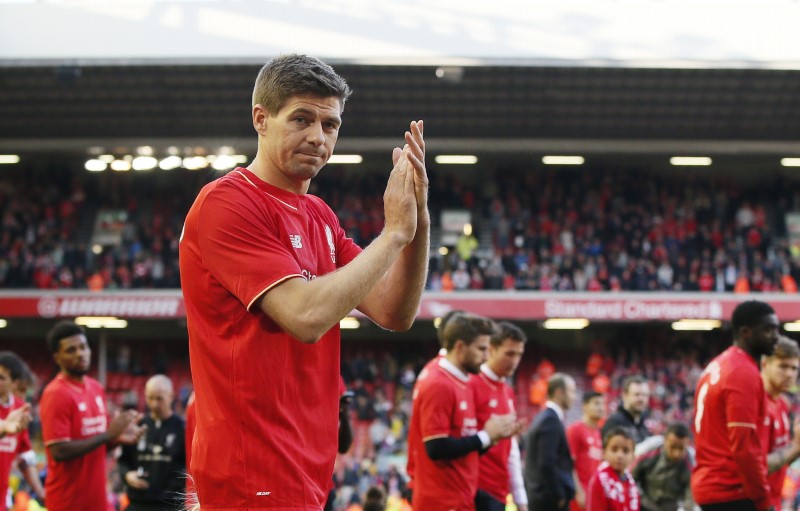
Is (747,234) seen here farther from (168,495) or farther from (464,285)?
(168,495)

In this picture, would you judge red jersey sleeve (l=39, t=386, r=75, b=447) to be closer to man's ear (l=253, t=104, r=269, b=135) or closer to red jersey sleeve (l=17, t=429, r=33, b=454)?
red jersey sleeve (l=17, t=429, r=33, b=454)

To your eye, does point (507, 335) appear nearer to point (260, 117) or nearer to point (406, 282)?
point (406, 282)

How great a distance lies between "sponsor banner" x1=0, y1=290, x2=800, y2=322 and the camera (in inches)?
1019

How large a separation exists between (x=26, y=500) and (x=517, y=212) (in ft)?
59.4

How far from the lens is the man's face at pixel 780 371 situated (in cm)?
743

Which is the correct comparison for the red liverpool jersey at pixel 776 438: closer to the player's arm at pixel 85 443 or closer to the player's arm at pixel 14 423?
the player's arm at pixel 85 443

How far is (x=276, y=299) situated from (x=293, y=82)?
630 mm

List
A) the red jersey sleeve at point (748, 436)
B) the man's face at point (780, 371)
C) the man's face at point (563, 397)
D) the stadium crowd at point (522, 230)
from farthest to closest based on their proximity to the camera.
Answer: the stadium crowd at point (522, 230) → the man's face at point (563, 397) → the man's face at point (780, 371) → the red jersey sleeve at point (748, 436)

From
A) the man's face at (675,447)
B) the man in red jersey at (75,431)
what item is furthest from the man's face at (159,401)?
the man's face at (675,447)

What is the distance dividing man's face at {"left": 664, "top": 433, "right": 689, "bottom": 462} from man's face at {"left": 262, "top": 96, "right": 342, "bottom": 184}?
25.2 ft

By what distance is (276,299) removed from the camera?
2.80 m

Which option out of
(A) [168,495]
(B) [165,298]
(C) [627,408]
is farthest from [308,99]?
(B) [165,298]

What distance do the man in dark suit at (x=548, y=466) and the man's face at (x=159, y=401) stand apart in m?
3.11

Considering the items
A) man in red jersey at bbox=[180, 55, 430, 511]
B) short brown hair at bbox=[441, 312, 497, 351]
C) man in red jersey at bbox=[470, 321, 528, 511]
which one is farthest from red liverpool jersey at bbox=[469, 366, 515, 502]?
man in red jersey at bbox=[180, 55, 430, 511]
